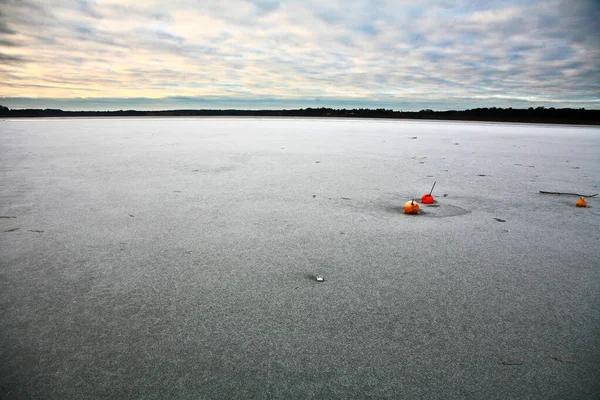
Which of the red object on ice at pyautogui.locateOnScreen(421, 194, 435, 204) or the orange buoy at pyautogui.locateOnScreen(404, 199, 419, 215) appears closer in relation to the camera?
the orange buoy at pyautogui.locateOnScreen(404, 199, 419, 215)

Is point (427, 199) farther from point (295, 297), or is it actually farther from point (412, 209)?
point (295, 297)

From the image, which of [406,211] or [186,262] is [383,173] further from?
[186,262]

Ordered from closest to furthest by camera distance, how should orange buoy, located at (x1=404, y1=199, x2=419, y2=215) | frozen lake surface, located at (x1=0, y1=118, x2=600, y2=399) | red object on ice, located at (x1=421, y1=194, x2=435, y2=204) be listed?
frozen lake surface, located at (x1=0, y1=118, x2=600, y2=399) → orange buoy, located at (x1=404, y1=199, x2=419, y2=215) → red object on ice, located at (x1=421, y1=194, x2=435, y2=204)

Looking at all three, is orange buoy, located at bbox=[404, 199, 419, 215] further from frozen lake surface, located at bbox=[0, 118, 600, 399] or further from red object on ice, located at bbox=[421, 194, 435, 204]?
red object on ice, located at bbox=[421, 194, 435, 204]

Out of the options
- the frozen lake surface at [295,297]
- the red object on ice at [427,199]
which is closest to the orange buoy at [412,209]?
the frozen lake surface at [295,297]

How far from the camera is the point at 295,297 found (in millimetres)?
1286

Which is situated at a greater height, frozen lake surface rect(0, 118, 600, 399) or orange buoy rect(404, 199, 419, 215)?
orange buoy rect(404, 199, 419, 215)

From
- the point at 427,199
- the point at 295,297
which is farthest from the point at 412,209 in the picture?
the point at 295,297

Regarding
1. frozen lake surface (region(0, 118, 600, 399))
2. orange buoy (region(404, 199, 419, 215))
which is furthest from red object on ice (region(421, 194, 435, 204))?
orange buoy (region(404, 199, 419, 215))

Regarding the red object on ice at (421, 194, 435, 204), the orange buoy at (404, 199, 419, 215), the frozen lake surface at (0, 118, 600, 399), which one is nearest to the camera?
the frozen lake surface at (0, 118, 600, 399)

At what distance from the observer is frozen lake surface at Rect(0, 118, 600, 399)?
90cm

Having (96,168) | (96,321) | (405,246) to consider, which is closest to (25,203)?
(96,168)

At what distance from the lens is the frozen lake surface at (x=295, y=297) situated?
902mm

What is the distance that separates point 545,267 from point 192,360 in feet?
5.35
